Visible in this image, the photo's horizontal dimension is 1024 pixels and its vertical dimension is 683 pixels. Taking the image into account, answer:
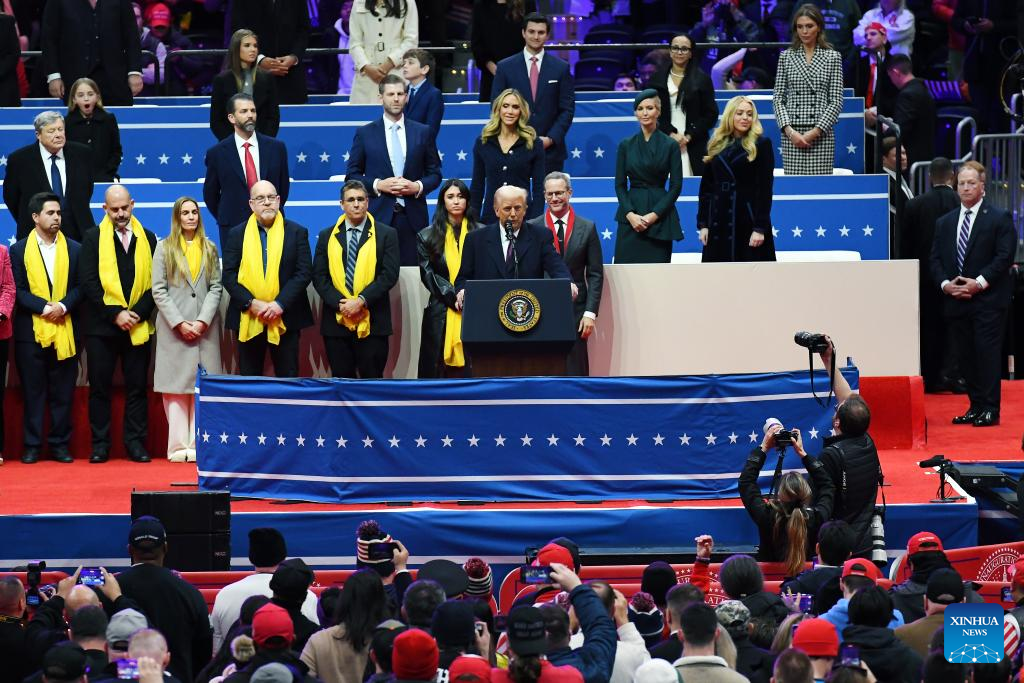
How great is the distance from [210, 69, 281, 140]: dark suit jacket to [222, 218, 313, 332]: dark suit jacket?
7.22 feet

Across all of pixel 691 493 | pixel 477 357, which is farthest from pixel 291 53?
pixel 691 493

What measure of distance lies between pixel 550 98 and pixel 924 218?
3.29 m

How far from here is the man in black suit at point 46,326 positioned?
13.9 m

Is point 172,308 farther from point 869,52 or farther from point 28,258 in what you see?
point 869,52

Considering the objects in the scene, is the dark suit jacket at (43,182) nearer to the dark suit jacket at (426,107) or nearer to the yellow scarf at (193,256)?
the yellow scarf at (193,256)

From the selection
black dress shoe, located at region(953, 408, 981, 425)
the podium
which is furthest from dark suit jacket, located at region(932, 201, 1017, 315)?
the podium

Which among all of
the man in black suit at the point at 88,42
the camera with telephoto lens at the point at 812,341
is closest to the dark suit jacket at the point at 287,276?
the camera with telephoto lens at the point at 812,341

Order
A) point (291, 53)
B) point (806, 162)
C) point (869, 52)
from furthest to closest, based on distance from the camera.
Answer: point (869, 52), point (291, 53), point (806, 162)

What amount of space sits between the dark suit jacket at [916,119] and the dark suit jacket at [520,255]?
6.57 meters

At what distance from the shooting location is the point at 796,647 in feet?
23.4

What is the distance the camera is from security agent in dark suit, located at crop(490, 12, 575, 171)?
625 inches

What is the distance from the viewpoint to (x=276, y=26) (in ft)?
59.5

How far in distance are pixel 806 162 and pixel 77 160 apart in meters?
6.59

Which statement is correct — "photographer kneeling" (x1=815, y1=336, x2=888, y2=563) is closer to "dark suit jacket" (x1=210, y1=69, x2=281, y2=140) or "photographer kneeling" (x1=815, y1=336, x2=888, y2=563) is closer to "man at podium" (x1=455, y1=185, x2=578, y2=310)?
"man at podium" (x1=455, y1=185, x2=578, y2=310)
